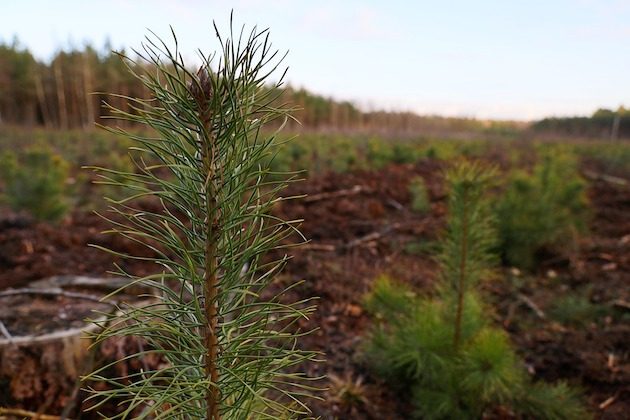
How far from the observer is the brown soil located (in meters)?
2.19

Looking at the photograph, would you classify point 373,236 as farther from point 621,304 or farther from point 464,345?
point 464,345

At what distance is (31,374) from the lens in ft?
5.52

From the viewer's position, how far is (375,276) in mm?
3572

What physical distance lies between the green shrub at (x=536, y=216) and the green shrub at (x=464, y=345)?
8.21ft

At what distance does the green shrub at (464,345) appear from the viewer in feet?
5.47

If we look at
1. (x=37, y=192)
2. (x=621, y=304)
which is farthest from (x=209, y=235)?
(x=37, y=192)

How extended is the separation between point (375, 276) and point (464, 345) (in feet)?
5.77

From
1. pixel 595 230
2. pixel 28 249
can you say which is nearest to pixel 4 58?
pixel 28 249

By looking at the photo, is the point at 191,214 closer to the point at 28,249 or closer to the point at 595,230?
the point at 28,249

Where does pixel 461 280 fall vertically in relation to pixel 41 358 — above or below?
above

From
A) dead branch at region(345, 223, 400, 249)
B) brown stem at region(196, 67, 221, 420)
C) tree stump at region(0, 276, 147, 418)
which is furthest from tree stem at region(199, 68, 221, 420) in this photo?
dead branch at region(345, 223, 400, 249)

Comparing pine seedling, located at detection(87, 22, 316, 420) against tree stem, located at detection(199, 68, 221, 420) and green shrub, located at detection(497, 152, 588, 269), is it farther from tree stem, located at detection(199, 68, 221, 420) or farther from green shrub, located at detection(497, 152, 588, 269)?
green shrub, located at detection(497, 152, 588, 269)

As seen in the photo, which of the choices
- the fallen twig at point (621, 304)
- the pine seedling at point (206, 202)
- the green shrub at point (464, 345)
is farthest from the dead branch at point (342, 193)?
the pine seedling at point (206, 202)

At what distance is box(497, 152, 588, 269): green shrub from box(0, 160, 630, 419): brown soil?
208 mm
